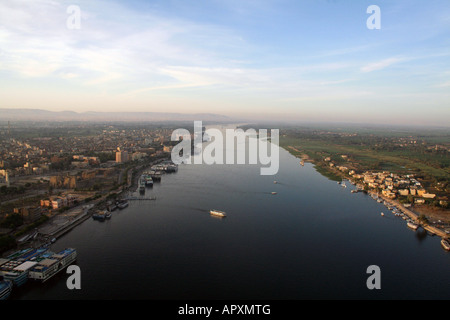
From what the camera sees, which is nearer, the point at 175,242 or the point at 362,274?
the point at 362,274

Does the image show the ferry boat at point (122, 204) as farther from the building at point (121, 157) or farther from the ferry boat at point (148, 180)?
the building at point (121, 157)

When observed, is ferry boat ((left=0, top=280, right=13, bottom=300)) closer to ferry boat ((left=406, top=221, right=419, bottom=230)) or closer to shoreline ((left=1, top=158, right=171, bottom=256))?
shoreline ((left=1, top=158, right=171, bottom=256))

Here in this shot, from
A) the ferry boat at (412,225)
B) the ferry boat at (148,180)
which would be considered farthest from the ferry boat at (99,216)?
the ferry boat at (412,225)

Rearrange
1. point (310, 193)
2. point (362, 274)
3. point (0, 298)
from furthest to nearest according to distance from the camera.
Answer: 1. point (310, 193)
2. point (362, 274)
3. point (0, 298)

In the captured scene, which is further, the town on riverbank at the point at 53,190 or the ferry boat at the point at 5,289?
the town on riverbank at the point at 53,190

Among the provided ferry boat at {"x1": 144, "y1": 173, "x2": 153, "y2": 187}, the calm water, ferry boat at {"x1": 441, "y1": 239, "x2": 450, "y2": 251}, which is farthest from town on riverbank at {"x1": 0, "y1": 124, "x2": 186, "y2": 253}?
ferry boat at {"x1": 441, "y1": 239, "x2": 450, "y2": 251}

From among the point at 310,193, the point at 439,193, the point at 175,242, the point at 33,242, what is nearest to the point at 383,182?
the point at 439,193

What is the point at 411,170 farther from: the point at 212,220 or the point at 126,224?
the point at 126,224
